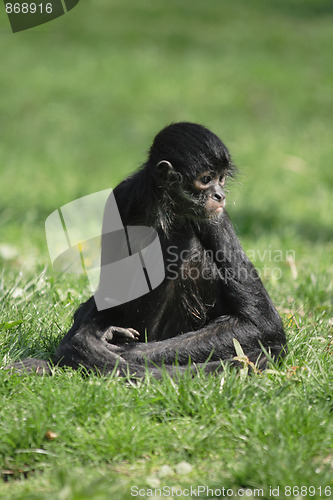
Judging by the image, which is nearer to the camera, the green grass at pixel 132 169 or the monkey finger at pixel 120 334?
the green grass at pixel 132 169

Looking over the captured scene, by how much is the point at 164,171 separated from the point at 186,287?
83cm

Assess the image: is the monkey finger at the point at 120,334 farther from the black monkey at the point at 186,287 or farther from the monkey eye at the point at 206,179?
the monkey eye at the point at 206,179

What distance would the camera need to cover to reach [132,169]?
39.5ft

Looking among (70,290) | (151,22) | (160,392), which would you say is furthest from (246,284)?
(151,22)

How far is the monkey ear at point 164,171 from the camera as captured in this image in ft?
15.6

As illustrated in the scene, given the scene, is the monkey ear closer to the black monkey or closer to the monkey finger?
the black monkey

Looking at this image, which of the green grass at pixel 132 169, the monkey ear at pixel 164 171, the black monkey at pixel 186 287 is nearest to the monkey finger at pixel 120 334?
the black monkey at pixel 186 287

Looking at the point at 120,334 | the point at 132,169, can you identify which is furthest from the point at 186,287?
the point at 132,169

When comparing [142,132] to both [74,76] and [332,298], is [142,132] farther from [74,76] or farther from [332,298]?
[332,298]

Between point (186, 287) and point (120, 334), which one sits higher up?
point (186, 287)

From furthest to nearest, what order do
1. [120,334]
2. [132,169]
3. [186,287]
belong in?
[132,169]
[186,287]
[120,334]

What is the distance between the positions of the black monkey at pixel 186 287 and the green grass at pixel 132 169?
1.11 ft

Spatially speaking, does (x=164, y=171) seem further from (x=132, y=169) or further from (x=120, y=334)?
(x=132, y=169)

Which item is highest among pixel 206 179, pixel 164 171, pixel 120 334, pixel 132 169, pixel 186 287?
pixel 164 171
